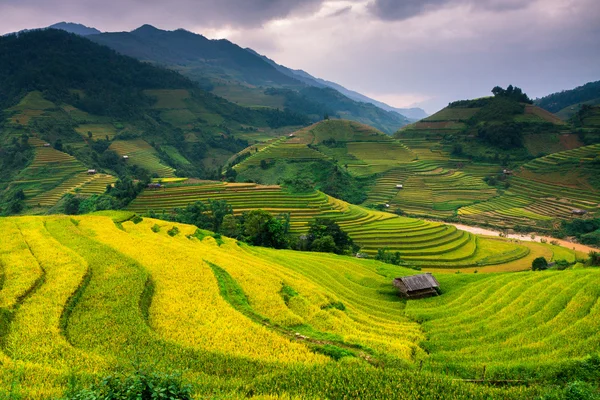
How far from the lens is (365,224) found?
52750mm

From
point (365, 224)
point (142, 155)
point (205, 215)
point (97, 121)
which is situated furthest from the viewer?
point (97, 121)

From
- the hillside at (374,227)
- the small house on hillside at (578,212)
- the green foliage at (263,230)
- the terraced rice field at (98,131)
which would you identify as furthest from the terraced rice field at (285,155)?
the small house on hillside at (578,212)

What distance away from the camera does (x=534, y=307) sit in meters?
14.7

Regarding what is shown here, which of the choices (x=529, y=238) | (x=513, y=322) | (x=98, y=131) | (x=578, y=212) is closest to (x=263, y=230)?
(x=513, y=322)

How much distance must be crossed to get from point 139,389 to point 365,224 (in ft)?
160

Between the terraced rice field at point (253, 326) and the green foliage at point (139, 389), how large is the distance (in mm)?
585

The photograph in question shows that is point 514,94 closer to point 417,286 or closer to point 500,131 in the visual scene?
point 500,131

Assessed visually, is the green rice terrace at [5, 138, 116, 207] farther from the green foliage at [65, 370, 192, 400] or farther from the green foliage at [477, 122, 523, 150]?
the green foliage at [477, 122, 523, 150]

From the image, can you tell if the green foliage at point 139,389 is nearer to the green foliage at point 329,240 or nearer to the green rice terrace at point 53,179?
the green foliage at point 329,240

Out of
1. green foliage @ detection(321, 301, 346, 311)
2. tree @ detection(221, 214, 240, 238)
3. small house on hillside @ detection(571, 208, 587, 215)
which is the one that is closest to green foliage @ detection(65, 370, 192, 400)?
green foliage @ detection(321, 301, 346, 311)

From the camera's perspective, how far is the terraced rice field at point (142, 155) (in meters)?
87.9

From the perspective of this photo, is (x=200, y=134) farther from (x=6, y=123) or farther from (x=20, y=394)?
(x=20, y=394)

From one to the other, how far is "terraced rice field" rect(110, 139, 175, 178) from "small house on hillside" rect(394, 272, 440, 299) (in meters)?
77.4

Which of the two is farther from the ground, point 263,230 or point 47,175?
point 47,175
